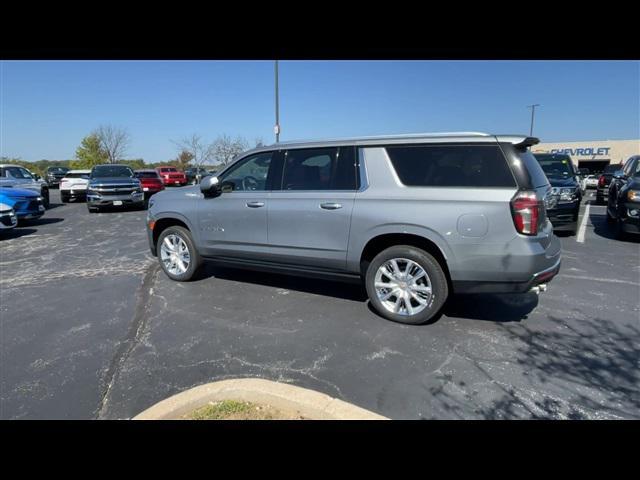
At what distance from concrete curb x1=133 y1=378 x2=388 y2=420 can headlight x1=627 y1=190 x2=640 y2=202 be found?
312 inches

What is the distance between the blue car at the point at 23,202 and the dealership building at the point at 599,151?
46.1 meters

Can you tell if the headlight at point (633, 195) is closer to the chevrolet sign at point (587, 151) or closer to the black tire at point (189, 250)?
the black tire at point (189, 250)

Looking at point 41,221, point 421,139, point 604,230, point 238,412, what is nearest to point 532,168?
point 421,139

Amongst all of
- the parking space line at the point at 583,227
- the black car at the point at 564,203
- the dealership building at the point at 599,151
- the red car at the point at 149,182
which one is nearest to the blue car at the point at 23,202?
the red car at the point at 149,182

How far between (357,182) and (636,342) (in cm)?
302

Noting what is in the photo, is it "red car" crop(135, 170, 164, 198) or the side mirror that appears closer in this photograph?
the side mirror

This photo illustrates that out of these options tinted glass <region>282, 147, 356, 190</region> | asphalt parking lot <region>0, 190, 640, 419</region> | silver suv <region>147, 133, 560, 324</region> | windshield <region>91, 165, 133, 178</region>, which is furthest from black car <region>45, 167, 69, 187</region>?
tinted glass <region>282, 147, 356, 190</region>

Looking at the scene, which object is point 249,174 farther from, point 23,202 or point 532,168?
point 23,202

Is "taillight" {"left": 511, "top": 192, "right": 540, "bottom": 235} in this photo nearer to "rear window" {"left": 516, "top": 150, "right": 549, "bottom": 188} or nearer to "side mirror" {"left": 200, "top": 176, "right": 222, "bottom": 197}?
"rear window" {"left": 516, "top": 150, "right": 549, "bottom": 188}

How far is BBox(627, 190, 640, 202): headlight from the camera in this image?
23.6ft

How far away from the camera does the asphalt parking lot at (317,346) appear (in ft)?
8.52
